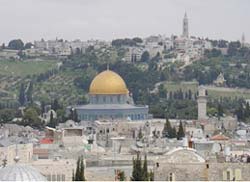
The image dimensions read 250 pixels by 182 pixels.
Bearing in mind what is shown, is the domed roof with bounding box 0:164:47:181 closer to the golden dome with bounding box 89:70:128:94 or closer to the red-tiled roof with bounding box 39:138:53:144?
the red-tiled roof with bounding box 39:138:53:144

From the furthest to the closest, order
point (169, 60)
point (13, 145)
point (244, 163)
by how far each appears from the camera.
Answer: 1. point (169, 60)
2. point (13, 145)
3. point (244, 163)

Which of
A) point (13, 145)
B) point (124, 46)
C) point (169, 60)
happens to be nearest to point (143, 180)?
A: point (13, 145)

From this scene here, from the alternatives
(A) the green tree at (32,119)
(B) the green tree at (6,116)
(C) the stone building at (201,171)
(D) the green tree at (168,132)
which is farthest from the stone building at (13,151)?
(B) the green tree at (6,116)

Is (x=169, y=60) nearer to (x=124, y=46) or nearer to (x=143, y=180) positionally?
(x=124, y=46)

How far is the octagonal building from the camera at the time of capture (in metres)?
75.1

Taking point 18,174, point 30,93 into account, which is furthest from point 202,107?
point 18,174

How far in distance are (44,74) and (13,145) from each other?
74.9 metres

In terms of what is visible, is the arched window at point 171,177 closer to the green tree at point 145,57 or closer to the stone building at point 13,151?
the stone building at point 13,151

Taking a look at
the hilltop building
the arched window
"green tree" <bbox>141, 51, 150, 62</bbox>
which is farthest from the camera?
"green tree" <bbox>141, 51, 150, 62</bbox>

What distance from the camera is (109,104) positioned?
76.8m

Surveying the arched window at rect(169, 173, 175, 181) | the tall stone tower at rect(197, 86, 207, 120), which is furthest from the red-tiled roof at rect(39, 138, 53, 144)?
the arched window at rect(169, 173, 175, 181)

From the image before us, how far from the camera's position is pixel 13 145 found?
42.2 m

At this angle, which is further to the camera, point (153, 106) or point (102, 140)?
point (153, 106)

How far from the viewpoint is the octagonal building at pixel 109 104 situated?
75125 millimetres
